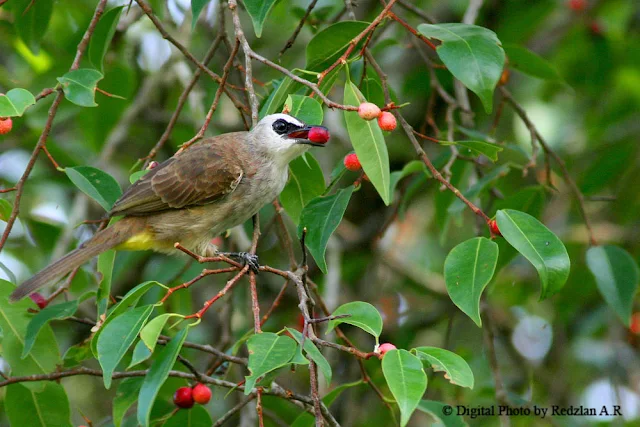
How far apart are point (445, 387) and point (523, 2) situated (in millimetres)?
2893

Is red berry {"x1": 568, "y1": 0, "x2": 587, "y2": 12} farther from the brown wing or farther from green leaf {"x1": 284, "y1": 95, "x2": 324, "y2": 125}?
green leaf {"x1": 284, "y1": 95, "x2": 324, "y2": 125}

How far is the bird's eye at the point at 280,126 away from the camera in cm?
349

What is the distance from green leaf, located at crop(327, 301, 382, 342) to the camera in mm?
2209

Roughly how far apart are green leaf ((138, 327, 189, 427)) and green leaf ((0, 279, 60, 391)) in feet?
2.93

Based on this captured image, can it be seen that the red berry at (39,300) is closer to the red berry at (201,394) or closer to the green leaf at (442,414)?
the red berry at (201,394)

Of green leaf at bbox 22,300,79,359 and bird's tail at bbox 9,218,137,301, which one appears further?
bird's tail at bbox 9,218,137,301

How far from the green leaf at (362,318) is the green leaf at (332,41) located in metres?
1.10

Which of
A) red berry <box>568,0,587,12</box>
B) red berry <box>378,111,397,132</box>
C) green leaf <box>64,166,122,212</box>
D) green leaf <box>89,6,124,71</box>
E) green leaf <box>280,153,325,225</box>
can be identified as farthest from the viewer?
red berry <box>568,0,587,12</box>

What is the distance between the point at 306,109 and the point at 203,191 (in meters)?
1.17

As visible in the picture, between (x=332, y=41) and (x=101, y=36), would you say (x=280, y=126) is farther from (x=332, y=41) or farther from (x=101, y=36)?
(x=101, y=36)

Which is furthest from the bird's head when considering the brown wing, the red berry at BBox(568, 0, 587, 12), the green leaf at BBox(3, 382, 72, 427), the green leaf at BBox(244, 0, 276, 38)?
the red berry at BBox(568, 0, 587, 12)

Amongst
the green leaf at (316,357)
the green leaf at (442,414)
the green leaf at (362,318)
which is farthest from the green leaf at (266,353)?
the green leaf at (442,414)

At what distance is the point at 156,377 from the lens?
2115mm

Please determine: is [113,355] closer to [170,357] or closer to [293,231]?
[170,357]
